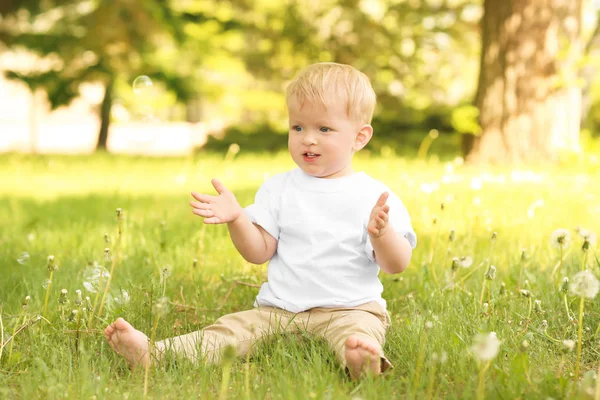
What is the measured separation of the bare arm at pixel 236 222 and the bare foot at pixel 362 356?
0.62 metres

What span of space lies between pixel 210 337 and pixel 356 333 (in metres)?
0.51

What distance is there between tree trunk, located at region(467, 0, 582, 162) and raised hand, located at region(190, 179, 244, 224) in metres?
5.78

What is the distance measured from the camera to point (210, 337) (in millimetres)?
2406

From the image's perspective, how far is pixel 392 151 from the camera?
35.4 feet

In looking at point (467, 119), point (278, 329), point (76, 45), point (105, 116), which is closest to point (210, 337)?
point (278, 329)

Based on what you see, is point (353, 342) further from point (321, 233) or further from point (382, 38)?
point (382, 38)

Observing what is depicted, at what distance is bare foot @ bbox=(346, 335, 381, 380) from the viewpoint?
6.73 ft

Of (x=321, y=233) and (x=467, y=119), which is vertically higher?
(x=467, y=119)

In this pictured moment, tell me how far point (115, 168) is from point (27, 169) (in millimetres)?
1287

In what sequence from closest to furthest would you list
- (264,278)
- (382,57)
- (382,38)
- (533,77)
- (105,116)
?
1. (264,278)
2. (533,77)
3. (382,38)
4. (382,57)
5. (105,116)

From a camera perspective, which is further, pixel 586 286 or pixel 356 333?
pixel 356 333

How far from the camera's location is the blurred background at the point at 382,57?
7.49 m

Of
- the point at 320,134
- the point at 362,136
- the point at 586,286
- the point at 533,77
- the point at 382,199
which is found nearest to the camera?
the point at 586,286

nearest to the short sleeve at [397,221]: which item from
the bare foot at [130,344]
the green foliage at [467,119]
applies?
the bare foot at [130,344]
